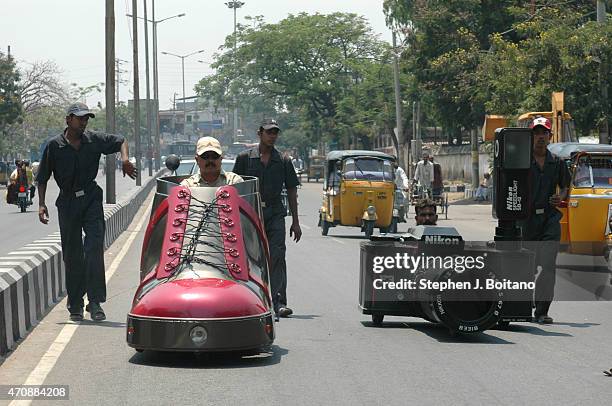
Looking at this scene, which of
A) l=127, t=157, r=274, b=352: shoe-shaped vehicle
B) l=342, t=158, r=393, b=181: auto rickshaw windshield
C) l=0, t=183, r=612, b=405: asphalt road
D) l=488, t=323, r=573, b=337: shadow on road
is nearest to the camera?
l=0, t=183, r=612, b=405: asphalt road

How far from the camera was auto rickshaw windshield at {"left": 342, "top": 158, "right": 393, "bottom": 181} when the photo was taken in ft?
96.0

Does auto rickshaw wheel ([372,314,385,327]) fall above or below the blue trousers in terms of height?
below

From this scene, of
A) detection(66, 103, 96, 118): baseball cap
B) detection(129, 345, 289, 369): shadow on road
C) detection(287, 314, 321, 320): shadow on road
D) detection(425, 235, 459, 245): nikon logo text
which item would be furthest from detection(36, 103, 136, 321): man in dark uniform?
detection(425, 235, 459, 245): nikon logo text

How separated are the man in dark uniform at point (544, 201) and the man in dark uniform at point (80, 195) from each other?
4.11m

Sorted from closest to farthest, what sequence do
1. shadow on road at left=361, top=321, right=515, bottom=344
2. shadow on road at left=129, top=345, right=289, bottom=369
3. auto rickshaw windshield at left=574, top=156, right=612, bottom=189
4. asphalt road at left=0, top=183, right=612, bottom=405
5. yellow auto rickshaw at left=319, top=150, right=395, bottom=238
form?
asphalt road at left=0, top=183, right=612, bottom=405 → shadow on road at left=129, top=345, right=289, bottom=369 → shadow on road at left=361, top=321, right=515, bottom=344 → auto rickshaw windshield at left=574, top=156, right=612, bottom=189 → yellow auto rickshaw at left=319, top=150, right=395, bottom=238

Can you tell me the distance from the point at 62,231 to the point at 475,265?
14.0 ft

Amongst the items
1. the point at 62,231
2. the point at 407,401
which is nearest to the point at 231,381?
the point at 407,401

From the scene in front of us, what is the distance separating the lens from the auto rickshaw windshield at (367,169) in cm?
2925

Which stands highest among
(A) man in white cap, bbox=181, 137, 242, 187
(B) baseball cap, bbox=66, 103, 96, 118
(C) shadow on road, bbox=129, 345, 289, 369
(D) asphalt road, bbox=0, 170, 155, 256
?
(B) baseball cap, bbox=66, 103, 96, 118

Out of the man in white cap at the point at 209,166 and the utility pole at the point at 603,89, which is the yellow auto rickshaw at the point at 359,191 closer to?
the utility pole at the point at 603,89

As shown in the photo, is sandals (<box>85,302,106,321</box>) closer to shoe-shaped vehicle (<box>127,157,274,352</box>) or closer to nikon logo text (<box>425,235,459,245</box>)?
shoe-shaped vehicle (<box>127,157,274,352</box>)

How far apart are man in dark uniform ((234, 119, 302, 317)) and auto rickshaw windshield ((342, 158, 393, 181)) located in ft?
52.3

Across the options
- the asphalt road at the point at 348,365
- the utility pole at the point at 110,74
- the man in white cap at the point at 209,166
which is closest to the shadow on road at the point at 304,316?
the asphalt road at the point at 348,365

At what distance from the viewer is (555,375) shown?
9492mm
